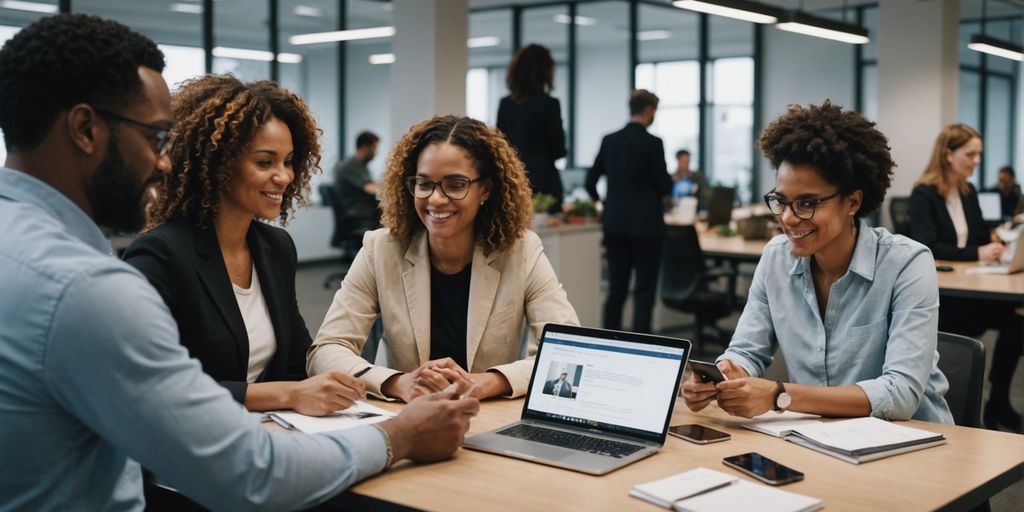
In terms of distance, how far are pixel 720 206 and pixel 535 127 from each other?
1884mm

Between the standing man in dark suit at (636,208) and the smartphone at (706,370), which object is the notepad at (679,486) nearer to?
the smartphone at (706,370)

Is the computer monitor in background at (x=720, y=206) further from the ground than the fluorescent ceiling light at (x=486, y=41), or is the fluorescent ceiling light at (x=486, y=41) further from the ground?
the fluorescent ceiling light at (x=486, y=41)

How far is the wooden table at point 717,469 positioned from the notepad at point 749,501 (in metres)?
0.04

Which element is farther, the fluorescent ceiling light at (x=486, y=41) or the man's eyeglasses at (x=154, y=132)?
the fluorescent ceiling light at (x=486, y=41)

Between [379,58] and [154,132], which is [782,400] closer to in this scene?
[154,132]

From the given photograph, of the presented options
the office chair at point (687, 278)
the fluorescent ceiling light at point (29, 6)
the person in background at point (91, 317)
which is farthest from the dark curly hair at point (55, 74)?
the fluorescent ceiling light at point (29, 6)

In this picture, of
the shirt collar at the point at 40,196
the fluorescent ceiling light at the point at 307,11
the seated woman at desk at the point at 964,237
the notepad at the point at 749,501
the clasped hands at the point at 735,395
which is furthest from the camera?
the fluorescent ceiling light at the point at 307,11

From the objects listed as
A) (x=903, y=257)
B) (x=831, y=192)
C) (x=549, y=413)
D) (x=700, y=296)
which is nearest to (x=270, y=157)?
(x=549, y=413)

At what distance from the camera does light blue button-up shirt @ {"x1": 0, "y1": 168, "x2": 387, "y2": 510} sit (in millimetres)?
1186

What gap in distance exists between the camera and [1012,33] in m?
12.5

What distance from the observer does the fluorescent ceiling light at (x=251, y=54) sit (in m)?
9.10

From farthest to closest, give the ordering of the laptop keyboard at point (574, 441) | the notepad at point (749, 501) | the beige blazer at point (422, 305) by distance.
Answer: the beige blazer at point (422, 305)
the laptop keyboard at point (574, 441)
the notepad at point (749, 501)

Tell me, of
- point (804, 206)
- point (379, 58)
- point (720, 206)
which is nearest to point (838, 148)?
point (804, 206)

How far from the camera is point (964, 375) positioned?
7.72ft
